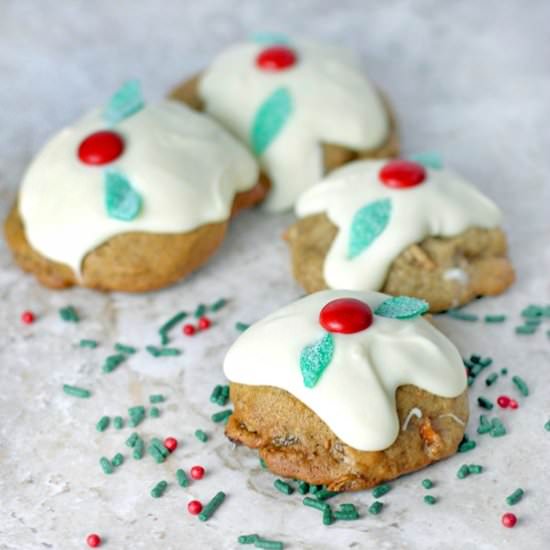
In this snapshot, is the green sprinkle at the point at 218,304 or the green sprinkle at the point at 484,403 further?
the green sprinkle at the point at 218,304

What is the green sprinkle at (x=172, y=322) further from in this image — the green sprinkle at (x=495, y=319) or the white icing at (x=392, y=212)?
the green sprinkle at (x=495, y=319)

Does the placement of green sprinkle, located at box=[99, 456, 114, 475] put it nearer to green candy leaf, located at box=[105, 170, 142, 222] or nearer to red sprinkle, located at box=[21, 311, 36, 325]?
red sprinkle, located at box=[21, 311, 36, 325]

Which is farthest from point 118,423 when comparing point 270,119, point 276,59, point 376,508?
point 276,59

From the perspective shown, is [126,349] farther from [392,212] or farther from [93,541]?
[392,212]

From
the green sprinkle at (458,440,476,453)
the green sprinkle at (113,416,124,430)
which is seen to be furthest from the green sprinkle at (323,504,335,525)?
the green sprinkle at (113,416,124,430)

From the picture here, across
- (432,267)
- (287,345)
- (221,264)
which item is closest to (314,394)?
(287,345)

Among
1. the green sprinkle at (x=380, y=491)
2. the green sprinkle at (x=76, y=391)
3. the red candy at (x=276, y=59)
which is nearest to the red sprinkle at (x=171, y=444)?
the green sprinkle at (x=76, y=391)

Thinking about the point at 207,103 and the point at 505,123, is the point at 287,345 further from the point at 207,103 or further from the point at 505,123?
the point at 505,123
